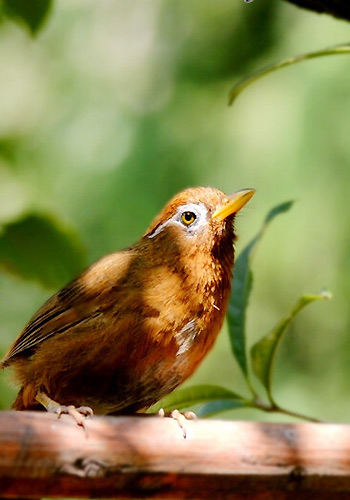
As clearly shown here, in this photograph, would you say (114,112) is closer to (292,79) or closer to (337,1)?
(292,79)

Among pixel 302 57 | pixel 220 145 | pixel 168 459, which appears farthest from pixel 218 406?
pixel 220 145

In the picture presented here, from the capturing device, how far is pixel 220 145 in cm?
658

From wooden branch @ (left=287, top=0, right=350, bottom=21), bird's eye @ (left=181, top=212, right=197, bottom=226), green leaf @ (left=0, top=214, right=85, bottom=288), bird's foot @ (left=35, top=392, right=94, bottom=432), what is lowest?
bird's foot @ (left=35, top=392, right=94, bottom=432)

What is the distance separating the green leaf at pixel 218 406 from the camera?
320 centimetres

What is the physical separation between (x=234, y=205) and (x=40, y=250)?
91 cm

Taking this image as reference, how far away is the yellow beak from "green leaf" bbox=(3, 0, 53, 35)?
3.48 feet

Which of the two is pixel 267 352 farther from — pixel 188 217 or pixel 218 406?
pixel 188 217

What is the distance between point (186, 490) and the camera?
7.84 ft

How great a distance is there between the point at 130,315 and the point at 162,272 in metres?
0.26

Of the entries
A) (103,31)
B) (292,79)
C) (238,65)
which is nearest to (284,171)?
(292,79)

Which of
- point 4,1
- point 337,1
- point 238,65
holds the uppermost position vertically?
point 238,65

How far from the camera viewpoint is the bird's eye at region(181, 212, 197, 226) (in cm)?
350

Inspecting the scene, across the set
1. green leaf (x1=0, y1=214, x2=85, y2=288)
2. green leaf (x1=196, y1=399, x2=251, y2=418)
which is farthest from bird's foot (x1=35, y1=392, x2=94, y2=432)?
green leaf (x1=196, y1=399, x2=251, y2=418)

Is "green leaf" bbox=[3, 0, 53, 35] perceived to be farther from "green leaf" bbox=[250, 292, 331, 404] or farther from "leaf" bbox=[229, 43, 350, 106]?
"green leaf" bbox=[250, 292, 331, 404]
